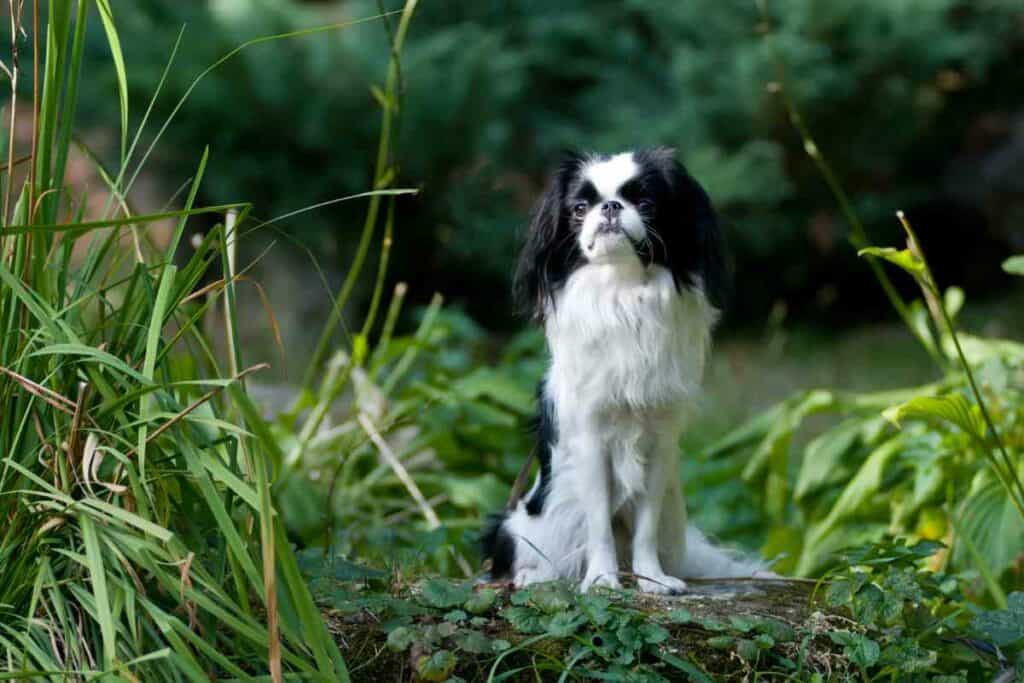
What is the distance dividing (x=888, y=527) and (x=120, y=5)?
4656 millimetres

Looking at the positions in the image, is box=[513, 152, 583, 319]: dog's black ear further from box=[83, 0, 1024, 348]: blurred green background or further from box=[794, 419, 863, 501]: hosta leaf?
box=[83, 0, 1024, 348]: blurred green background

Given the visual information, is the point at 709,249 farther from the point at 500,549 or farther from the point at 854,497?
the point at 854,497

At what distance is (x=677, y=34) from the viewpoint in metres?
6.89

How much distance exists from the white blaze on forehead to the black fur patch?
0.85 metres

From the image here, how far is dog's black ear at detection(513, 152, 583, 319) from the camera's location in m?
2.75

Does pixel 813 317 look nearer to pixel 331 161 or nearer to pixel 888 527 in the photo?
pixel 331 161

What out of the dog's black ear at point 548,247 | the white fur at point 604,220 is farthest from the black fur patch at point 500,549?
the white fur at point 604,220

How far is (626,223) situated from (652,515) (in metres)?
0.66

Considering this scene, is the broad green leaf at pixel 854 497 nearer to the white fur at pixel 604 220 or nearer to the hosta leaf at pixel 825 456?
the hosta leaf at pixel 825 456

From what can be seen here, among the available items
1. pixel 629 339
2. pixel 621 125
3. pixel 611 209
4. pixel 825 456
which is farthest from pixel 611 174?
pixel 621 125

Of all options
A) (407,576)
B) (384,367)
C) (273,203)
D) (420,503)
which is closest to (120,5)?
(273,203)

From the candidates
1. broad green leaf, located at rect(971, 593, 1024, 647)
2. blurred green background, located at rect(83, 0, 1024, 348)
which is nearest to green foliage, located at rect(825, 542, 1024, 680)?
broad green leaf, located at rect(971, 593, 1024, 647)

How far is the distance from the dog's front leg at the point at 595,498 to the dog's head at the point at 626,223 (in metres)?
0.32

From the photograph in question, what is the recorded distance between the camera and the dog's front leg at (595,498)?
2762 mm
